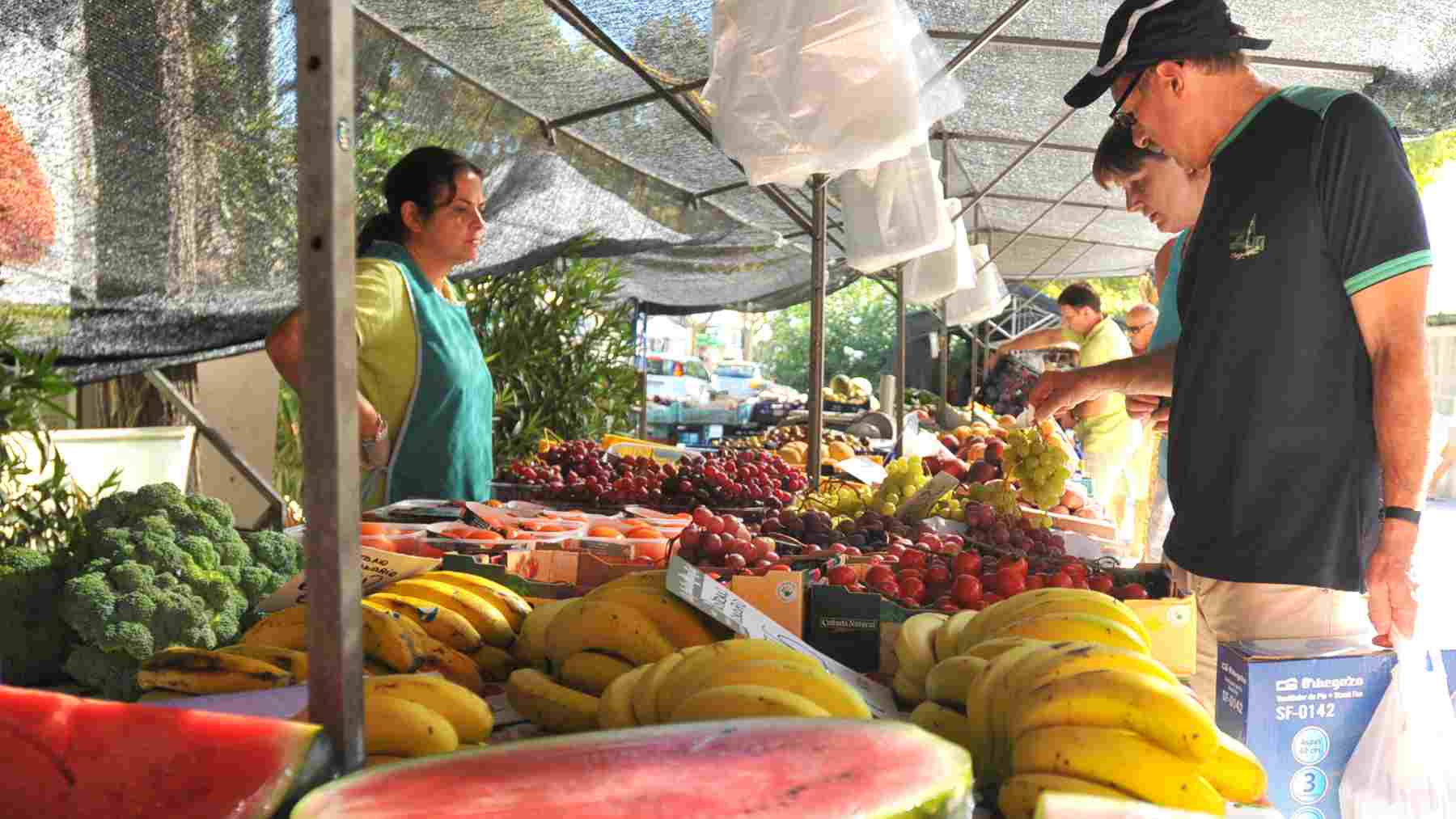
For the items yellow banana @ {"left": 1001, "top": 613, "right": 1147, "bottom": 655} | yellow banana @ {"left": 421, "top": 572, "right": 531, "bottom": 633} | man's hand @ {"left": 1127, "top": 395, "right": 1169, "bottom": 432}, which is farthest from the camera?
man's hand @ {"left": 1127, "top": 395, "right": 1169, "bottom": 432}

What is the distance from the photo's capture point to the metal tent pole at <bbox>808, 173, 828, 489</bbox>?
4176 mm

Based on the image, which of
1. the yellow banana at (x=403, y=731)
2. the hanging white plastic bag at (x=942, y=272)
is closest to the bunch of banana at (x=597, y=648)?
the yellow banana at (x=403, y=731)

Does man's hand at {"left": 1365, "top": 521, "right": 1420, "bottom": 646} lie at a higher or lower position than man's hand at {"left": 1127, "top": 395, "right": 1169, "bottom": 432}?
lower

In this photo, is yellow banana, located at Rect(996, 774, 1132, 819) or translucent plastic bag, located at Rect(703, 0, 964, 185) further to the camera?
translucent plastic bag, located at Rect(703, 0, 964, 185)

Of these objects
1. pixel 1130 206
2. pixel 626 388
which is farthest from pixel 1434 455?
pixel 626 388

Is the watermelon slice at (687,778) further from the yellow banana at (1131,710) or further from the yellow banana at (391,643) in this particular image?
the yellow banana at (391,643)

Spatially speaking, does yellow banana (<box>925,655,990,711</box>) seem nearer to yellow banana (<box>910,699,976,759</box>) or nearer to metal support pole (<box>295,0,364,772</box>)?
yellow banana (<box>910,699,976,759</box>)

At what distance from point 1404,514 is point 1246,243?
577 millimetres

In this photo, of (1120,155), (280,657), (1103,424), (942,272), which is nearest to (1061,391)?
(1120,155)

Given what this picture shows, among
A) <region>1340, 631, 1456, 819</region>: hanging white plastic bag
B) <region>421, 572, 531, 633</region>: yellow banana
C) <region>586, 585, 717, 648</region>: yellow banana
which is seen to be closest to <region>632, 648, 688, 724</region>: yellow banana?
<region>586, 585, 717, 648</region>: yellow banana

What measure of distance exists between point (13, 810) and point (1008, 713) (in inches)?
37.6

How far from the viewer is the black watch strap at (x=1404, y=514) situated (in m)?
1.86

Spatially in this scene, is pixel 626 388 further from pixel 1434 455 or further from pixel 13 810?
pixel 13 810

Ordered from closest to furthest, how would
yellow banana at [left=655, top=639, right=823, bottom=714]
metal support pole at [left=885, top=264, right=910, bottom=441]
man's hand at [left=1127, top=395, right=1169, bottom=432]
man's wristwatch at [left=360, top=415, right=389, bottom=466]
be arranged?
yellow banana at [left=655, top=639, right=823, bottom=714]
man's hand at [left=1127, top=395, right=1169, bottom=432]
man's wristwatch at [left=360, top=415, right=389, bottom=466]
metal support pole at [left=885, top=264, right=910, bottom=441]
